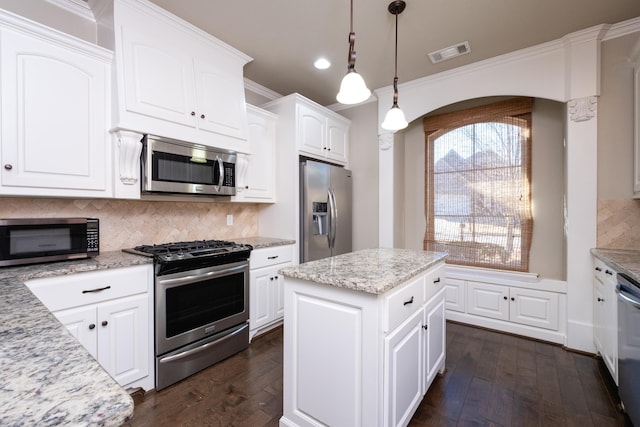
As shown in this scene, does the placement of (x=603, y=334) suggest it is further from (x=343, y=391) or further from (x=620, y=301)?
(x=343, y=391)

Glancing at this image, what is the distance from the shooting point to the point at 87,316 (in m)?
1.74

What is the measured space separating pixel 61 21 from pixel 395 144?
3267 millimetres

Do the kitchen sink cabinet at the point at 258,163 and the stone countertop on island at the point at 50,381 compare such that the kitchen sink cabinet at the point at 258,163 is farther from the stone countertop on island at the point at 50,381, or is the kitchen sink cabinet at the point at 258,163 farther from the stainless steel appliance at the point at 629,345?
the stainless steel appliance at the point at 629,345

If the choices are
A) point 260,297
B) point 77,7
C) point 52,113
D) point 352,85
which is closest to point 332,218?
point 260,297

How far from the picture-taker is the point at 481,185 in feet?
11.0

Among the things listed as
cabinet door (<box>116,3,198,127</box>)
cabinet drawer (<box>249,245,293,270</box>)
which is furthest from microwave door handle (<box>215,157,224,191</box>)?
cabinet drawer (<box>249,245,293,270</box>)

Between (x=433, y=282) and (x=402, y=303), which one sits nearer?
(x=402, y=303)

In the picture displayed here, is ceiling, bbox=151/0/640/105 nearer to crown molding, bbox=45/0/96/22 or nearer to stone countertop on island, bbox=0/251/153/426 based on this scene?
crown molding, bbox=45/0/96/22

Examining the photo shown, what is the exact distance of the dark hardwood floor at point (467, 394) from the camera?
176 centimetres

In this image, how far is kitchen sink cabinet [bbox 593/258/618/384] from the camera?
1.91 m

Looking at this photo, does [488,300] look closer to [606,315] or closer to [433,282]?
[606,315]

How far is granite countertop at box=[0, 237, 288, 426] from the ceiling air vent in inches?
130

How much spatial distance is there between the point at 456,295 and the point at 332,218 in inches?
65.5

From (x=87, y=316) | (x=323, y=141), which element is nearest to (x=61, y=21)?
(x=87, y=316)
